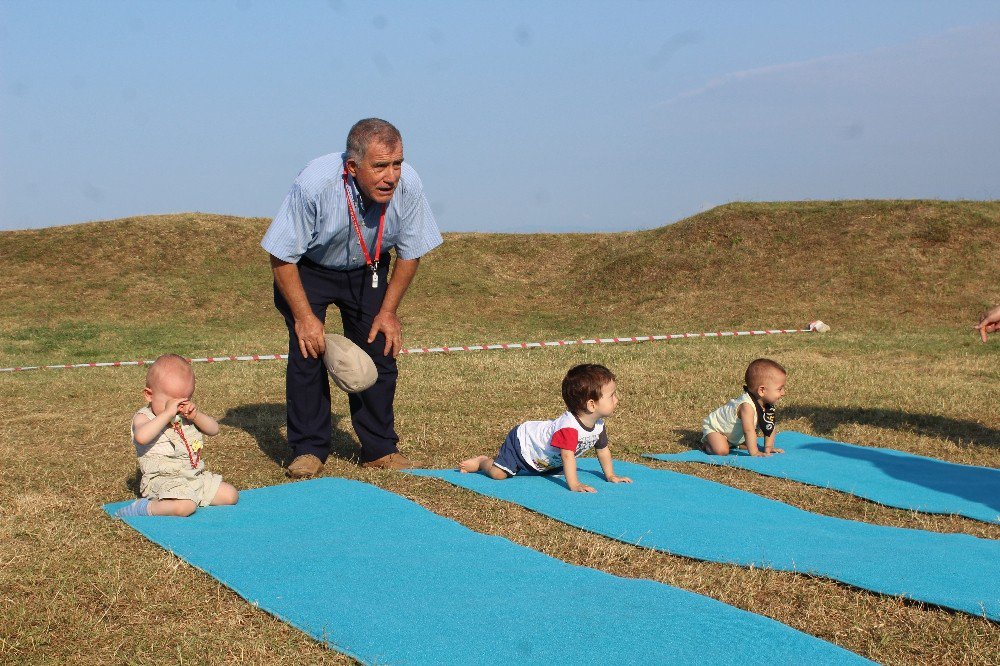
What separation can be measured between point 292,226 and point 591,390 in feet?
7.40

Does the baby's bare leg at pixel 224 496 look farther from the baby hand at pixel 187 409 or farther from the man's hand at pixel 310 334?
the man's hand at pixel 310 334

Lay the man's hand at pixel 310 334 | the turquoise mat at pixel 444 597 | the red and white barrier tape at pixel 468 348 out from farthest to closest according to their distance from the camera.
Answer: the red and white barrier tape at pixel 468 348, the man's hand at pixel 310 334, the turquoise mat at pixel 444 597

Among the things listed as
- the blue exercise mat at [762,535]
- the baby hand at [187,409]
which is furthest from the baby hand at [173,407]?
the blue exercise mat at [762,535]

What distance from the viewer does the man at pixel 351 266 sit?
6047mm

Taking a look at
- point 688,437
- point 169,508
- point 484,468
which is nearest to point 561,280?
point 688,437

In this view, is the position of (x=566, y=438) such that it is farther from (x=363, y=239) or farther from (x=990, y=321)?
(x=990, y=321)

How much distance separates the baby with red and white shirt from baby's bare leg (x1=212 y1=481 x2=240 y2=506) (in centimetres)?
167

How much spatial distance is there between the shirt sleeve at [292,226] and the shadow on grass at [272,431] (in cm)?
173

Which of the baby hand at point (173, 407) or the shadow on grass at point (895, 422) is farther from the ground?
the baby hand at point (173, 407)

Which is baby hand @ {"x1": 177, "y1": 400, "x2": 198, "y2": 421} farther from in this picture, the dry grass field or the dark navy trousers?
the dark navy trousers

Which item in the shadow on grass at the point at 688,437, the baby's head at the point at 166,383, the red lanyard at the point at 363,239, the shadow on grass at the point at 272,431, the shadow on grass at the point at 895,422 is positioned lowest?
the shadow on grass at the point at 272,431

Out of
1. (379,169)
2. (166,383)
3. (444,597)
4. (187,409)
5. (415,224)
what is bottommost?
(444,597)

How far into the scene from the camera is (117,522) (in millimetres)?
5012

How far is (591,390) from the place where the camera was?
19.9 ft
